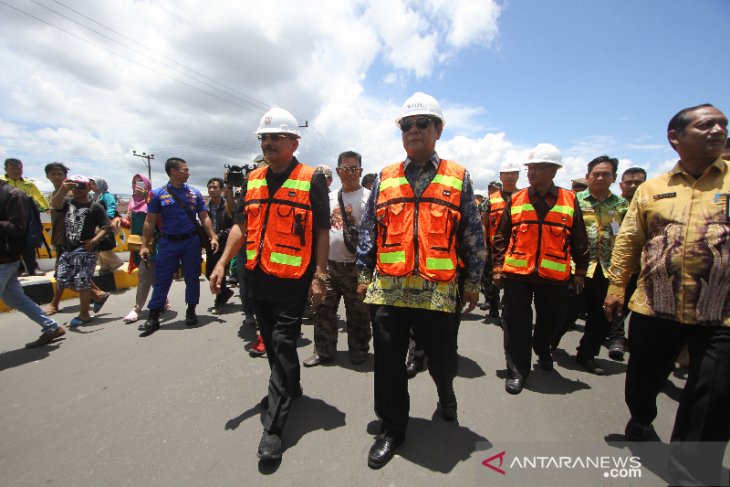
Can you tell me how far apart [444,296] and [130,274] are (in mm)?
7004

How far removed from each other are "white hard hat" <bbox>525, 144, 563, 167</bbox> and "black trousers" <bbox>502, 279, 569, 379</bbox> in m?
1.06

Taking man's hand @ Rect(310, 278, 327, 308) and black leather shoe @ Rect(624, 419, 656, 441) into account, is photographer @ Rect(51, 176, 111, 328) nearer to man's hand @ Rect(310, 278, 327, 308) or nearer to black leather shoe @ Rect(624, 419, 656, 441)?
man's hand @ Rect(310, 278, 327, 308)

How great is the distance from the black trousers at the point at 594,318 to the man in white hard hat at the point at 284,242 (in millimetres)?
2890

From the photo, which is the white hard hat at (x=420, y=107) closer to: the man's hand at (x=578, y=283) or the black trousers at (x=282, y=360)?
the black trousers at (x=282, y=360)

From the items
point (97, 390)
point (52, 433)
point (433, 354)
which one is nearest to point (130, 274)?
point (97, 390)

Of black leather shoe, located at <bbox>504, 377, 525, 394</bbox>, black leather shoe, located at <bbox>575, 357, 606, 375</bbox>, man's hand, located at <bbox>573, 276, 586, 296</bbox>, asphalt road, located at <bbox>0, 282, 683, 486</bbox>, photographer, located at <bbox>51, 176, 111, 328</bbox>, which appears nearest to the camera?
asphalt road, located at <bbox>0, 282, 683, 486</bbox>

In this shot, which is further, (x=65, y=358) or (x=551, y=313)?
(x=65, y=358)

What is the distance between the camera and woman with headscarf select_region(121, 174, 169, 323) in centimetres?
491

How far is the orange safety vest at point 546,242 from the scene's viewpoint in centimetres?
302

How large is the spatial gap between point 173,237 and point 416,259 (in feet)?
12.5

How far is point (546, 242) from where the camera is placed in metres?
3.03

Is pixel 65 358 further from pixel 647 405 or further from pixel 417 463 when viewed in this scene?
pixel 647 405

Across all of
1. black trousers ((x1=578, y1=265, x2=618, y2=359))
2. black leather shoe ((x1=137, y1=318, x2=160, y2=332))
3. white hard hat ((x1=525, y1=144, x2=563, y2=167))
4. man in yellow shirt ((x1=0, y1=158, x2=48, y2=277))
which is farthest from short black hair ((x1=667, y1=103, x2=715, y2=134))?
man in yellow shirt ((x1=0, y1=158, x2=48, y2=277))

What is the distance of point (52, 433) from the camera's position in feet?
7.98
